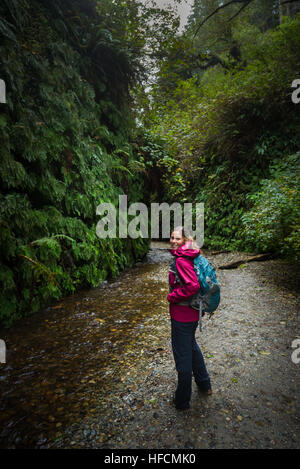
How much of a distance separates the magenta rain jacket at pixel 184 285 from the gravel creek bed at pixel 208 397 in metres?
0.90

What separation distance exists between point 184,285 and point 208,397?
126 centimetres

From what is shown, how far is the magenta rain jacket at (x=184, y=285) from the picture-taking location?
1963 millimetres

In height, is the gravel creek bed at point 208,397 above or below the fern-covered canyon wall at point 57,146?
below

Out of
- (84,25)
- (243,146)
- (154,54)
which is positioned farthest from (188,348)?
(243,146)
